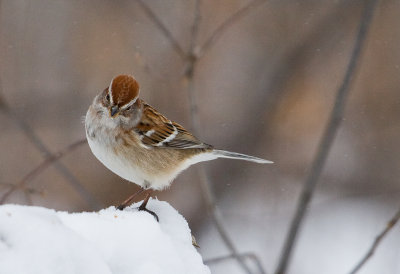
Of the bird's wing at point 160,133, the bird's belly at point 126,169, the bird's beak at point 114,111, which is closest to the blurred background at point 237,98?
the bird's wing at point 160,133

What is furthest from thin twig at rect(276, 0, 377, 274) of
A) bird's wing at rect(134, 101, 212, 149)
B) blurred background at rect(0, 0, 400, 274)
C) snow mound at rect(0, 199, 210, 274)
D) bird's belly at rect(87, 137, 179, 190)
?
blurred background at rect(0, 0, 400, 274)

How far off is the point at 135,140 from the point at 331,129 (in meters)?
1.53

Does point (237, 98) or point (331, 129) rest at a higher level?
point (331, 129)

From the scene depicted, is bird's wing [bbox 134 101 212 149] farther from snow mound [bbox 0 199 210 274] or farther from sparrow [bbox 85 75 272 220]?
snow mound [bbox 0 199 210 274]

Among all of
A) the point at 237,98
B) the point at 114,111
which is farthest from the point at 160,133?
the point at 237,98

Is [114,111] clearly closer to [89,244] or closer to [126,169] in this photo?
[126,169]

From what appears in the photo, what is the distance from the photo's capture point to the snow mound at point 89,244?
1725 mm

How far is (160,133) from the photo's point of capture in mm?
4355

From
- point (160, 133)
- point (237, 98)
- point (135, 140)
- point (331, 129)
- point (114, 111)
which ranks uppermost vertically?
point (114, 111)

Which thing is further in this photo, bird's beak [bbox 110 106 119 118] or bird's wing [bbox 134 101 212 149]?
bird's wing [bbox 134 101 212 149]

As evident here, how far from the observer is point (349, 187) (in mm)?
8172

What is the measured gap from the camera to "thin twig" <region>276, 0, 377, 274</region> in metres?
2.90

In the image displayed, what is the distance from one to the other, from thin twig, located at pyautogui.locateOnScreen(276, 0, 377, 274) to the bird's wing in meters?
1.37

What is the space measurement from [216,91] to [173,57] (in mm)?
853
